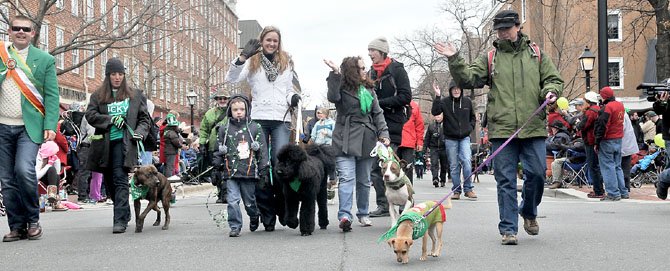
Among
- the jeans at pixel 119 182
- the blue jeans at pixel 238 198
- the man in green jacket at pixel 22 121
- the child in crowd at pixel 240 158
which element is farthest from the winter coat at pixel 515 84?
the man in green jacket at pixel 22 121

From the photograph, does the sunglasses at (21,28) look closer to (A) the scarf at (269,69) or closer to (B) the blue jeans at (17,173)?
(B) the blue jeans at (17,173)

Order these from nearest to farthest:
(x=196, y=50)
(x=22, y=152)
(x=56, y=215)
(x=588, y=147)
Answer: (x=22, y=152) < (x=56, y=215) < (x=588, y=147) < (x=196, y=50)

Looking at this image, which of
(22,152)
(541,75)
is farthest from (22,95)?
(541,75)

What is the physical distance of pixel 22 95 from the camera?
7.64 meters

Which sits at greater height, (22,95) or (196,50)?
(196,50)

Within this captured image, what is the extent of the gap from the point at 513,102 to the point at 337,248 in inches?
80.6

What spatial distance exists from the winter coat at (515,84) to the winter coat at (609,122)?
6129 mm

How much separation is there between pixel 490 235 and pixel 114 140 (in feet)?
13.5

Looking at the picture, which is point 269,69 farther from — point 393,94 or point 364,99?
point 393,94

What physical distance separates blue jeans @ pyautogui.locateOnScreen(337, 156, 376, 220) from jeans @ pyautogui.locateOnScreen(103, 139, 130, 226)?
2.33 m

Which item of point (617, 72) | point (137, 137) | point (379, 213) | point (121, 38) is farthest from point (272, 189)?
point (617, 72)

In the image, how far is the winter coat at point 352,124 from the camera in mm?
8219

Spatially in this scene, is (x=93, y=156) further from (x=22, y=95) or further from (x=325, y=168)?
(x=325, y=168)

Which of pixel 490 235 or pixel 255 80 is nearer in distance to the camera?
pixel 490 235
